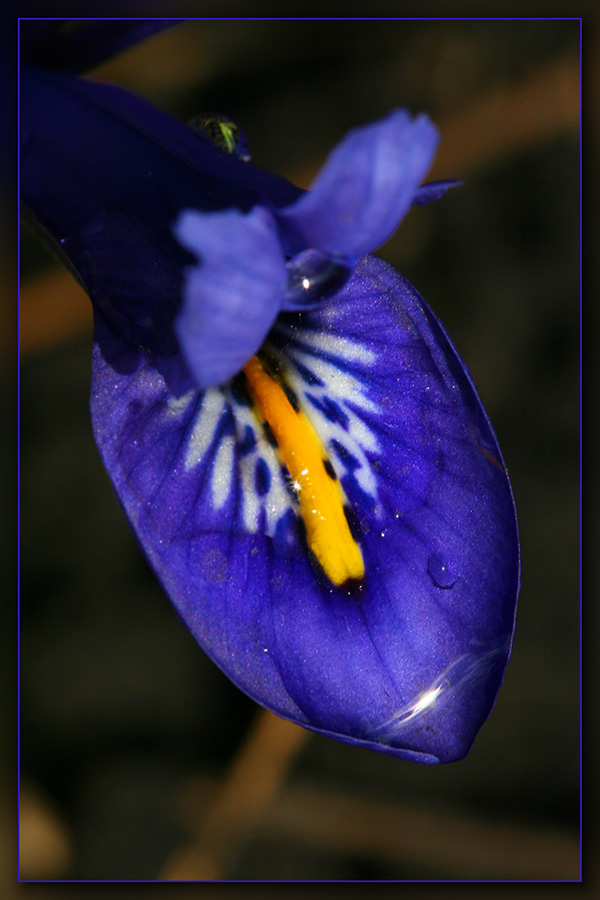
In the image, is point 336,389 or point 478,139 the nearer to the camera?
point 336,389

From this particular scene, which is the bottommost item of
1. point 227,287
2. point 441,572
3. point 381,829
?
point 381,829

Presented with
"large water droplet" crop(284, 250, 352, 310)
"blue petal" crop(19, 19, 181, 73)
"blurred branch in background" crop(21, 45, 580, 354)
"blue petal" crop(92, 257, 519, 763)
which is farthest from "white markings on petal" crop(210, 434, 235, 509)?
"blurred branch in background" crop(21, 45, 580, 354)

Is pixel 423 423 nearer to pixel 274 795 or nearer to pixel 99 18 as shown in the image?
pixel 99 18

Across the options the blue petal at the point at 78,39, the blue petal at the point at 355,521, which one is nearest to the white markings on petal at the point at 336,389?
the blue petal at the point at 355,521

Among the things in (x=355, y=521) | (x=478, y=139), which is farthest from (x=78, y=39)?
(x=478, y=139)

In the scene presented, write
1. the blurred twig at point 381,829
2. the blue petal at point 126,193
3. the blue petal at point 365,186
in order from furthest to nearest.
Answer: the blurred twig at point 381,829 < the blue petal at point 126,193 < the blue petal at point 365,186

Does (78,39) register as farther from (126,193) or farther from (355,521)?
(355,521)

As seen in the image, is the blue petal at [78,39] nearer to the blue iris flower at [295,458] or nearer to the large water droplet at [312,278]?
the blue iris flower at [295,458]

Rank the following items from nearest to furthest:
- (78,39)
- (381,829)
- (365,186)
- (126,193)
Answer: (365,186)
(126,193)
(78,39)
(381,829)
